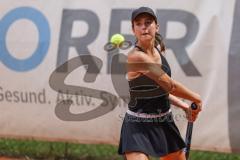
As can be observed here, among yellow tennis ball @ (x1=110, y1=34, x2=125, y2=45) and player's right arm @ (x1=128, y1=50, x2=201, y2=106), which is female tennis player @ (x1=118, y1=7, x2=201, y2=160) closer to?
player's right arm @ (x1=128, y1=50, x2=201, y2=106)

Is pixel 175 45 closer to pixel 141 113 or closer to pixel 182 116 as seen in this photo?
pixel 182 116

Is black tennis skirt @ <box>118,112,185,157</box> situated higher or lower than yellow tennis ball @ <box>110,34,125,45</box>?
lower

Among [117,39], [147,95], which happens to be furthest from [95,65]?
[147,95]

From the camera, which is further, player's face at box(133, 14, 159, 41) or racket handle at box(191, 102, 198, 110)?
racket handle at box(191, 102, 198, 110)

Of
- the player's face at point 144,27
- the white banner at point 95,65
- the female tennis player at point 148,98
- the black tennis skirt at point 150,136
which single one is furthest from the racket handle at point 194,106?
the white banner at point 95,65

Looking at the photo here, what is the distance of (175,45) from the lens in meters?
5.65

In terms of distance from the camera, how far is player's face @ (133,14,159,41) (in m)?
3.79

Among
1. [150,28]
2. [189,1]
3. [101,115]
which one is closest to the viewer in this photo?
[150,28]

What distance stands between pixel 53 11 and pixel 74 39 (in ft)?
1.20

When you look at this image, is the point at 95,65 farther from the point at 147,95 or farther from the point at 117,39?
the point at 147,95

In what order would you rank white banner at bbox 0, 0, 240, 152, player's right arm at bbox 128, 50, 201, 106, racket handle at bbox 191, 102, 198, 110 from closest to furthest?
player's right arm at bbox 128, 50, 201, 106 < racket handle at bbox 191, 102, 198, 110 < white banner at bbox 0, 0, 240, 152

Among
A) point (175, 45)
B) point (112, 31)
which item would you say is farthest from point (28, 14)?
point (175, 45)

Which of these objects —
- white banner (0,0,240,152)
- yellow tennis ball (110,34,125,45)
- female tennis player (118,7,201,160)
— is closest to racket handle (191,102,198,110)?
female tennis player (118,7,201,160)

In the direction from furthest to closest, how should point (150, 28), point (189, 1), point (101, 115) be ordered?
point (101, 115), point (189, 1), point (150, 28)
